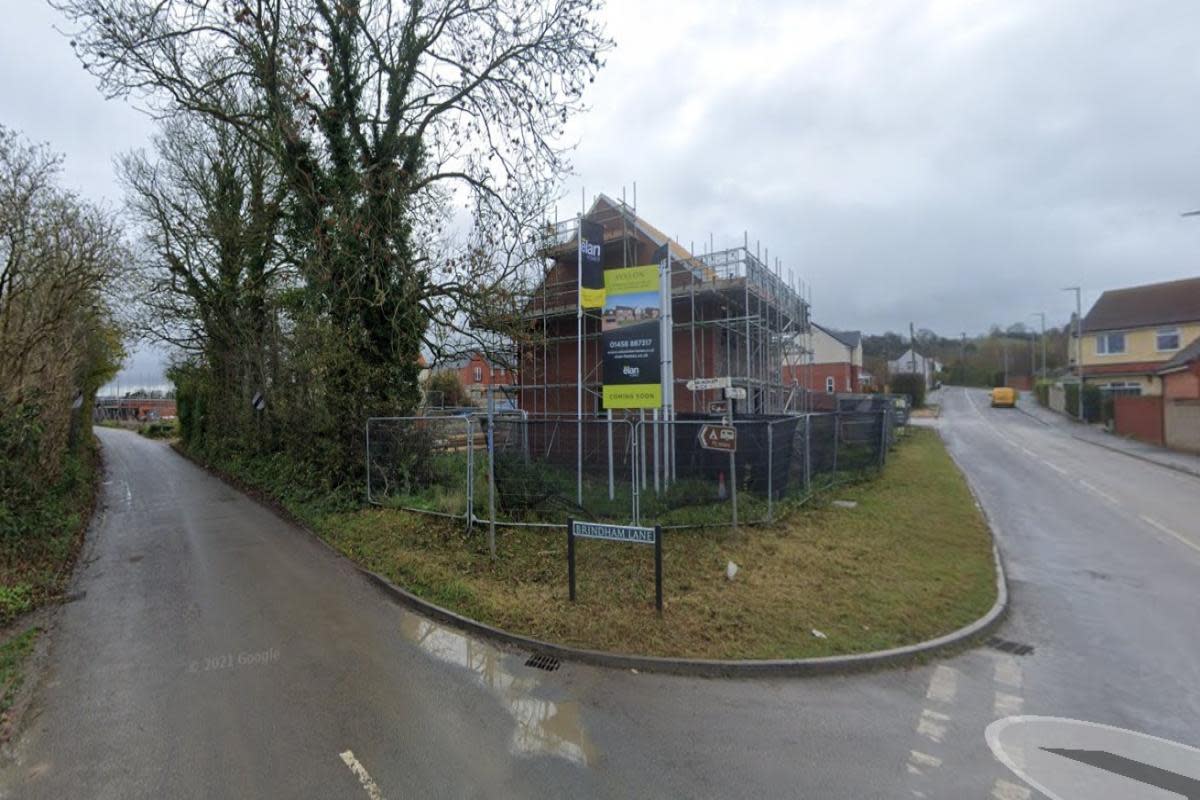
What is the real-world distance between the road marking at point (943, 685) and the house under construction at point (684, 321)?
12049 mm

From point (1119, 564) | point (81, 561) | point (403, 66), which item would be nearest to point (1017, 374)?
point (1119, 564)

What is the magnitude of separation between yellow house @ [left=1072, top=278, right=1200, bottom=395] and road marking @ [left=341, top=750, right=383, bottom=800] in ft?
152

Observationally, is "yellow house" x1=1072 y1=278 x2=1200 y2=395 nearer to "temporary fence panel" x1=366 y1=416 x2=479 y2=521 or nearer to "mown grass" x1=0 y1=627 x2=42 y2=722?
"temporary fence panel" x1=366 y1=416 x2=479 y2=521

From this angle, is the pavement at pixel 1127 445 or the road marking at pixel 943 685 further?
the pavement at pixel 1127 445

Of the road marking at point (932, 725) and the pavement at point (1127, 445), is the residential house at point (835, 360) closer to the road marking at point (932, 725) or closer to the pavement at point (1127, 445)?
the pavement at point (1127, 445)

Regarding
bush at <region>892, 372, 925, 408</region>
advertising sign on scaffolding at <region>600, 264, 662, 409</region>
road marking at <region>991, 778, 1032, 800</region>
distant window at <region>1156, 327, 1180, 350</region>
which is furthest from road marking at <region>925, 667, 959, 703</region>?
bush at <region>892, 372, 925, 408</region>

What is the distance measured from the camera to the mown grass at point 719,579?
18.0 feet

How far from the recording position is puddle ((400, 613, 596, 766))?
3.86 metres

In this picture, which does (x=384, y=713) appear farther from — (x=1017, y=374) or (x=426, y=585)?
(x=1017, y=374)

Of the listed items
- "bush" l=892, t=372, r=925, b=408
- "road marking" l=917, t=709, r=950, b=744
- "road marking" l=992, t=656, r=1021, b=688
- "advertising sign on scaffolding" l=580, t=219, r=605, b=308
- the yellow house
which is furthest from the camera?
"bush" l=892, t=372, r=925, b=408

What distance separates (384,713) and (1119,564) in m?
10.0

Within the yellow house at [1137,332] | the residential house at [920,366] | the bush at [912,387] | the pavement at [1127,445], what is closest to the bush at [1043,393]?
the yellow house at [1137,332]

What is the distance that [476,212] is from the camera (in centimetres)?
1159

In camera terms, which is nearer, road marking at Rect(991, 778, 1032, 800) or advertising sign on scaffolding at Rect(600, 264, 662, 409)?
road marking at Rect(991, 778, 1032, 800)
